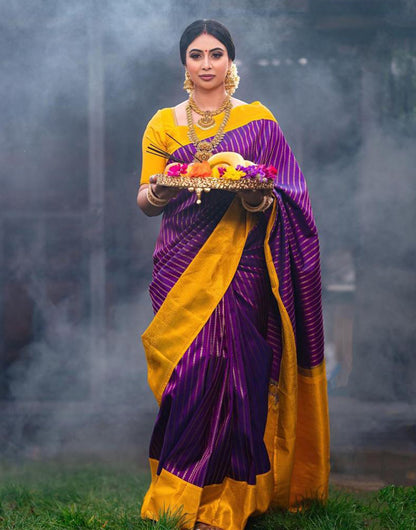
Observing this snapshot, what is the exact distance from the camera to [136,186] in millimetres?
6703

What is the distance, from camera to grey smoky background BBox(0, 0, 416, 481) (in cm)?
634

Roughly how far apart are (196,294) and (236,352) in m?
0.28

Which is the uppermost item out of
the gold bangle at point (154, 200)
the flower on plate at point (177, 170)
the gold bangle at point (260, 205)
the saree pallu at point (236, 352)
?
the flower on plate at point (177, 170)

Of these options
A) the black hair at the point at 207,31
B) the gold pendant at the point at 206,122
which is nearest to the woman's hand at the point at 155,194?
the gold pendant at the point at 206,122

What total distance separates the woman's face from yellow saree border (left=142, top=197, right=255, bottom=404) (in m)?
0.53

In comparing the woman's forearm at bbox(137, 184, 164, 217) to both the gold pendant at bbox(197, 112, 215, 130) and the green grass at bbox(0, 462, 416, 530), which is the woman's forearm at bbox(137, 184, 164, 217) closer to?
the gold pendant at bbox(197, 112, 215, 130)

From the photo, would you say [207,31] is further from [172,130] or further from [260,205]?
[260,205]

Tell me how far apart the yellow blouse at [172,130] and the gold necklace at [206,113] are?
2cm

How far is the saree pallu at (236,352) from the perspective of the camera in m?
3.49

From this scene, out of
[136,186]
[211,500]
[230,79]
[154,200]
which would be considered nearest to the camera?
[211,500]

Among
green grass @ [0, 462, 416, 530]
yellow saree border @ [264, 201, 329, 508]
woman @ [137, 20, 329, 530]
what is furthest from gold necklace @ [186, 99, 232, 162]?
green grass @ [0, 462, 416, 530]

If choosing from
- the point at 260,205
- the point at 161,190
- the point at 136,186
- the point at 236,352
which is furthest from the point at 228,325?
the point at 136,186

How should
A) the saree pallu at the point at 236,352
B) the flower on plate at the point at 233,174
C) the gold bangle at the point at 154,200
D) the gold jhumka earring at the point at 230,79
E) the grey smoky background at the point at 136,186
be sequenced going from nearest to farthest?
1. the flower on plate at the point at 233,174
2. the saree pallu at the point at 236,352
3. the gold bangle at the point at 154,200
4. the gold jhumka earring at the point at 230,79
5. the grey smoky background at the point at 136,186

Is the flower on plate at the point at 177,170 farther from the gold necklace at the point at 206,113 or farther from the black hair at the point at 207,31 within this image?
the black hair at the point at 207,31
